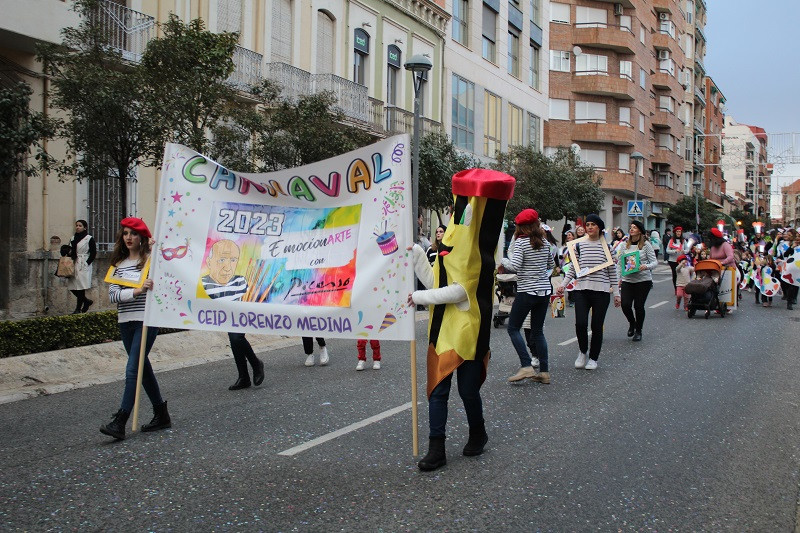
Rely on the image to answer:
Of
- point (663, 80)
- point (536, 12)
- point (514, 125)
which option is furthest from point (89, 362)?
point (663, 80)

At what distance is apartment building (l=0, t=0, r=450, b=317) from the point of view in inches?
643

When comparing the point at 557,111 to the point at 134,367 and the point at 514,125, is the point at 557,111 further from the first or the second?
the point at 134,367

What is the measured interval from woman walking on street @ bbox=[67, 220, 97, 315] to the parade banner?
31.2 ft

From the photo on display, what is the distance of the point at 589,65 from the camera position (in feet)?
183

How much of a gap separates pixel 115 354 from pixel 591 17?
1999 inches

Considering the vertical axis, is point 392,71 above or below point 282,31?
above

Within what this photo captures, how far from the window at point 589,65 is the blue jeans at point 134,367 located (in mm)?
51733

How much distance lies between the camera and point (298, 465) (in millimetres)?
5953

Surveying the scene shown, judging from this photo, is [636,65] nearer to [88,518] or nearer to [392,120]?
[392,120]

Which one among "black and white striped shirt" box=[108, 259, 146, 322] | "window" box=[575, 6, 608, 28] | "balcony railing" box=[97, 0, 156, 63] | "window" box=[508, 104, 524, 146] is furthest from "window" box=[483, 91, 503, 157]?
"black and white striped shirt" box=[108, 259, 146, 322]

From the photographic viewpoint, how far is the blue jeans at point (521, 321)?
367 inches

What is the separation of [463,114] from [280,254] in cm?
2974

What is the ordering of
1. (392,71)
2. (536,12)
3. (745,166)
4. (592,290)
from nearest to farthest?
(592,290) < (392,71) < (536,12) < (745,166)

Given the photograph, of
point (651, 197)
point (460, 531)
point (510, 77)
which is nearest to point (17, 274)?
point (460, 531)
